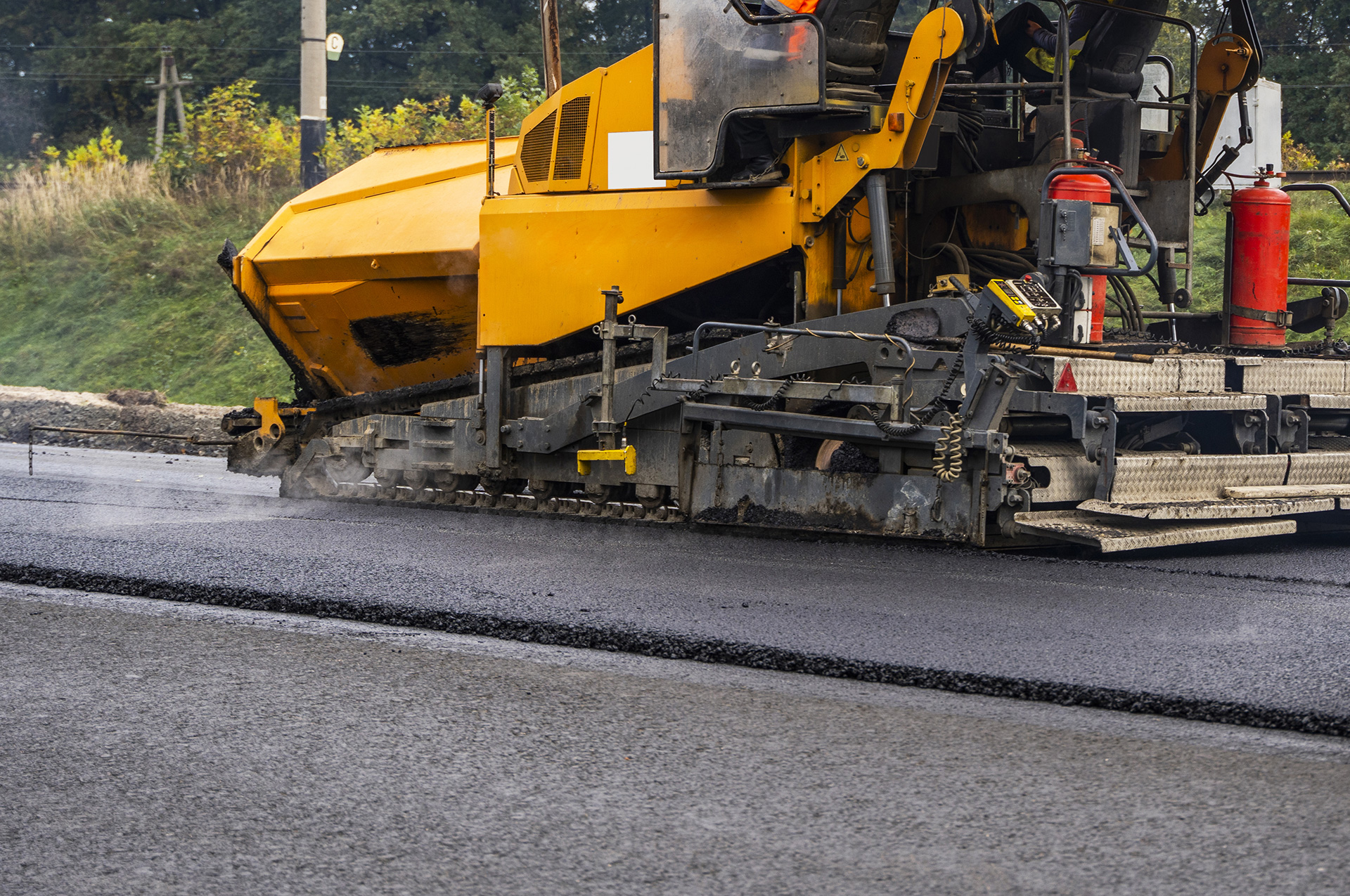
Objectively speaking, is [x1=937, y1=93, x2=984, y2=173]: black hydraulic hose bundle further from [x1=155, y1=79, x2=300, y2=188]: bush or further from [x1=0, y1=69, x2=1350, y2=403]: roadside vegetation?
[x1=155, y1=79, x2=300, y2=188]: bush

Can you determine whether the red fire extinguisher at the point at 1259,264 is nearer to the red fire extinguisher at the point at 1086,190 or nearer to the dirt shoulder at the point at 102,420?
the red fire extinguisher at the point at 1086,190

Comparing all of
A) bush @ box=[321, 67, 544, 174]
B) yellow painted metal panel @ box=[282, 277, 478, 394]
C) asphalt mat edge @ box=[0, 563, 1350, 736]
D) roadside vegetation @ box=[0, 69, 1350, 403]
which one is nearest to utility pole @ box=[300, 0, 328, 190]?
roadside vegetation @ box=[0, 69, 1350, 403]

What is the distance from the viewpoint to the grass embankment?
50.4 ft

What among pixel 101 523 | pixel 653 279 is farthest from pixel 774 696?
pixel 101 523

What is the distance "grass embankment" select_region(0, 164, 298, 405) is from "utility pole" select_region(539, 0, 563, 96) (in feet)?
22.7

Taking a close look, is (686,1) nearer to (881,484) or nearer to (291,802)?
(881,484)

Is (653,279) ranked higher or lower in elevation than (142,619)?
higher

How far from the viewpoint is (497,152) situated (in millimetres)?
8297

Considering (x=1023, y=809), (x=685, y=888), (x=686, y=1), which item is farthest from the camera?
(x=686, y=1)

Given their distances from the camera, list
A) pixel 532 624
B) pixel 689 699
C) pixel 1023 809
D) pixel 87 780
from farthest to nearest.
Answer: pixel 532 624 → pixel 689 699 → pixel 87 780 → pixel 1023 809

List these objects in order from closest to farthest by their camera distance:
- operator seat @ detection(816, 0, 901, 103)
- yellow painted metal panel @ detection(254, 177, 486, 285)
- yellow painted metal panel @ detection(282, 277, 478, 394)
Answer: operator seat @ detection(816, 0, 901, 103) < yellow painted metal panel @ detection(254, 177, 486, 285) < yellow painted metal panel @ detection(282, 277, 478, 394)

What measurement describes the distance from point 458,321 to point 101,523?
90.7 inches

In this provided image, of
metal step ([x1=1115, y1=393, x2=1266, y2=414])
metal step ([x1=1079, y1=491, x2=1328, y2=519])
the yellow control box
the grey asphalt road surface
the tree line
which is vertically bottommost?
the grey asphalt road surface

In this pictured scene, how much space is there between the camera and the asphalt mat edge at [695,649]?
11.6 feet
